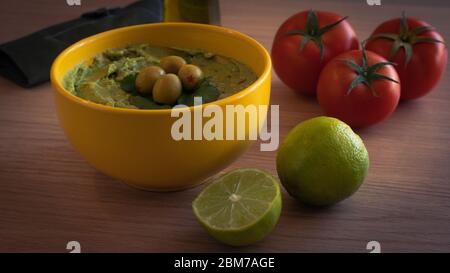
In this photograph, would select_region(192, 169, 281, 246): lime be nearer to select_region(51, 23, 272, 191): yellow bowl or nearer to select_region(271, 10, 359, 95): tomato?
select_region(51, 23, 272, 191): yellow bowl

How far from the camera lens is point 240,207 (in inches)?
30.0

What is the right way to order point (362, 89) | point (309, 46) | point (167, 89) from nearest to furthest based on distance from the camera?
point (167, 89), point (362, 89), point (309, 46)

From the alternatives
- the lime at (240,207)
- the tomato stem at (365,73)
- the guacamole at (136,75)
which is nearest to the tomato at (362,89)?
the tomato stem at (365,73)

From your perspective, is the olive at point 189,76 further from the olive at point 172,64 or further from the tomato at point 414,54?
the tomato at point 414,54

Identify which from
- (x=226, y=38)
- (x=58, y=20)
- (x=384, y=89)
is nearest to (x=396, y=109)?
(x=384, y=89)

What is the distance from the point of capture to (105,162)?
0.81 meters

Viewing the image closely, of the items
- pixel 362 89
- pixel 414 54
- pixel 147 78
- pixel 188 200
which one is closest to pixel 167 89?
pixel 147 78

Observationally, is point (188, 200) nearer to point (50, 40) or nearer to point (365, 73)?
point (365, 73)

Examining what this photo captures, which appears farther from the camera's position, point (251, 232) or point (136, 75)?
point (136, 75)

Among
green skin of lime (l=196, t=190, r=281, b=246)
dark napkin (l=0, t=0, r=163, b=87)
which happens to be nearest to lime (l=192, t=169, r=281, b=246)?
green skin of lime (l=196, t=190, r=281, b=246)

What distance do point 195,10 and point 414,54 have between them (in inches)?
17.5

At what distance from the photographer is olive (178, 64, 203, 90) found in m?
0.88

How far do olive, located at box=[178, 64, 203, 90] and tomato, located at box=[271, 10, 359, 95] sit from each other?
305mm
